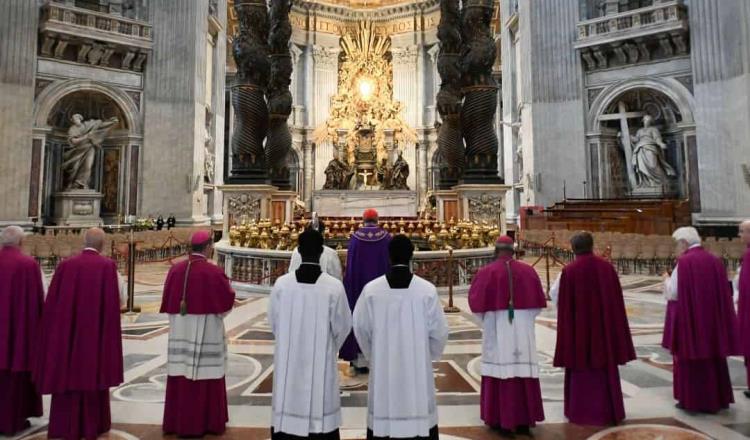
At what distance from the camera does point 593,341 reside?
3.21 m

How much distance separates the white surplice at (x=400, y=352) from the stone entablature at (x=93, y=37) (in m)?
19.7

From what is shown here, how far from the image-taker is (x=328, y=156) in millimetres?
32281

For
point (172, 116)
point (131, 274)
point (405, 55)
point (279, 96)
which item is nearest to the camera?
point (131, 274)

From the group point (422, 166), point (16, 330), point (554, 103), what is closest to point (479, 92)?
point (16, 330)

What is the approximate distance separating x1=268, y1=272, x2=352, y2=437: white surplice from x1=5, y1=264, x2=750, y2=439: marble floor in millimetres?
668

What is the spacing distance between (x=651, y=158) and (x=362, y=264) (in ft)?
59.1

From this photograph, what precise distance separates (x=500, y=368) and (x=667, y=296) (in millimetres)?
Answer: 1640

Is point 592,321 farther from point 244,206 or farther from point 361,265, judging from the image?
point 244,206

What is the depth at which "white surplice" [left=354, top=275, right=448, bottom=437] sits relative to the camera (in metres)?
2.51

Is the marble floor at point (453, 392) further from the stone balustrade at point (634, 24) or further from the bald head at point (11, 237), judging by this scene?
the stone balustrade at point (634, 24)

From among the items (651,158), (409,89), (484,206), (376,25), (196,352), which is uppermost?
(376,25)

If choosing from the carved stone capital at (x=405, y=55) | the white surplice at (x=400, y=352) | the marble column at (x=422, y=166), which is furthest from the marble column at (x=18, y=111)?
the carved stone capital at (x=405, y=55)

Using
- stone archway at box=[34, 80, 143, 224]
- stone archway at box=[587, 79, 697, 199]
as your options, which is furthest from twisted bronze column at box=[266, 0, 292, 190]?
stone archway at box=[587, 79, 697, 199]

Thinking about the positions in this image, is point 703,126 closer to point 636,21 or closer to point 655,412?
point 636,21
